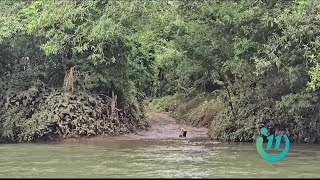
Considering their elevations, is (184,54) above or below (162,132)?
above

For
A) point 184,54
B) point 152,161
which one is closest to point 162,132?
point 184,54

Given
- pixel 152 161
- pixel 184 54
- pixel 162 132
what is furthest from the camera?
pixel 162 132

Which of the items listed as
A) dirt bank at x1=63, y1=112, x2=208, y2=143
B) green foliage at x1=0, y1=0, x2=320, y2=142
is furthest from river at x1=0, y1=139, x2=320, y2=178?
dirt bank at x1=63, y1=112, x2=208, y2=143

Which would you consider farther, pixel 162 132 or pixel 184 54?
pixel 162 132

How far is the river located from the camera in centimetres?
1016

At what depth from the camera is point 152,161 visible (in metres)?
12.4

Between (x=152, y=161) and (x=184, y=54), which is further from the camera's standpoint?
(x=184, y=54)

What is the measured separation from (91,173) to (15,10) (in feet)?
38.7

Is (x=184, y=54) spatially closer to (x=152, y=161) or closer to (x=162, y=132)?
(x=162, y=132)

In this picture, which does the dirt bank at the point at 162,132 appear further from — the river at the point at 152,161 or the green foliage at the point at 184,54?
the river at the point at 152,161

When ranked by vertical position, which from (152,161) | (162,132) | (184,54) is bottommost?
(152,161)

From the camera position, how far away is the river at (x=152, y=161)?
10.2 meters

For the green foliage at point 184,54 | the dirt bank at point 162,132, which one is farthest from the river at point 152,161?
the dirt bank at point 162,132

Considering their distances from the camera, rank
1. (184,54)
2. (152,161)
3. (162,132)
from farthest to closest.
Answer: (162,132)
(184,54)
(152,161)
